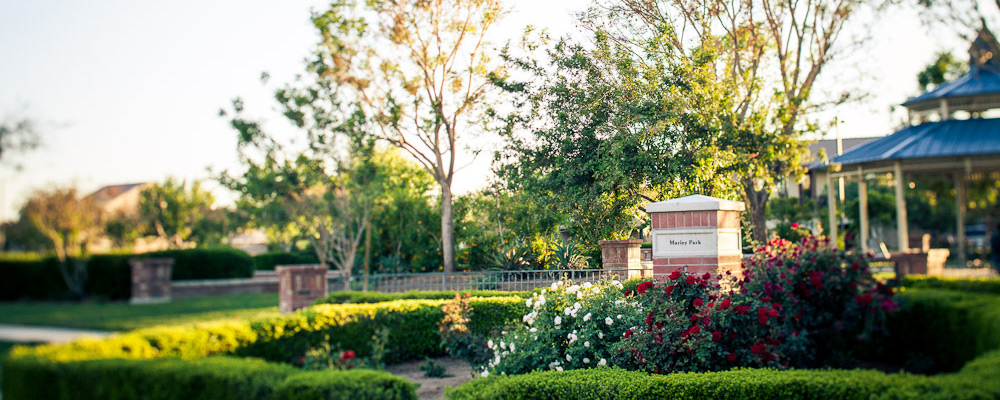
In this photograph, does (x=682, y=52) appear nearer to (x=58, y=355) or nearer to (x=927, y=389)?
(x=927, y=389)

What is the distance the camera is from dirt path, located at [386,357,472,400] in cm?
691

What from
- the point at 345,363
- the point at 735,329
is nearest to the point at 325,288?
the point at 345,363

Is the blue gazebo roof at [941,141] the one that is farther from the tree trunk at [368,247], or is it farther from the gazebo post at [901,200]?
the tree trunk at [368,247]

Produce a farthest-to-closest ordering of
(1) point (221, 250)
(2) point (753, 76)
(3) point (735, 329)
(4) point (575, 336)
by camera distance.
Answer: (1) point (221, 250) → (2) point (753, 76) → (4) point (575, 336) → (3) point (735, 329)

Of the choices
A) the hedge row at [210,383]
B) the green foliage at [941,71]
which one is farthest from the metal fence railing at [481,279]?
the green foliage at [941,71]

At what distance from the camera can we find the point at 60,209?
4.39m

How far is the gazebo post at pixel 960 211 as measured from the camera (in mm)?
4246

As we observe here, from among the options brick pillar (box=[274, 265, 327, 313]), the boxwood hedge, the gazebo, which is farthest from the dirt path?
the gazebo

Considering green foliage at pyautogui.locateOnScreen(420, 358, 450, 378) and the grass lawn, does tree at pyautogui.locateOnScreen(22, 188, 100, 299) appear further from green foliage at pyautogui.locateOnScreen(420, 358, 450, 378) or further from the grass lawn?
green foliage at pyautogui.locateOnScreen(420, 358, 450, 378)

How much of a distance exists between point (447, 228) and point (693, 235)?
11.8ft

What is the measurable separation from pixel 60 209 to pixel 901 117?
723 cm

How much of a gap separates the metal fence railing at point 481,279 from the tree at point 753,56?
6.93 ft

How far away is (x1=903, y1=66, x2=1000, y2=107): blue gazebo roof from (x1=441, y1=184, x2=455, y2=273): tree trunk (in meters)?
5.49

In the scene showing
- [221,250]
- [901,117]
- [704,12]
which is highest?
[704,12]
